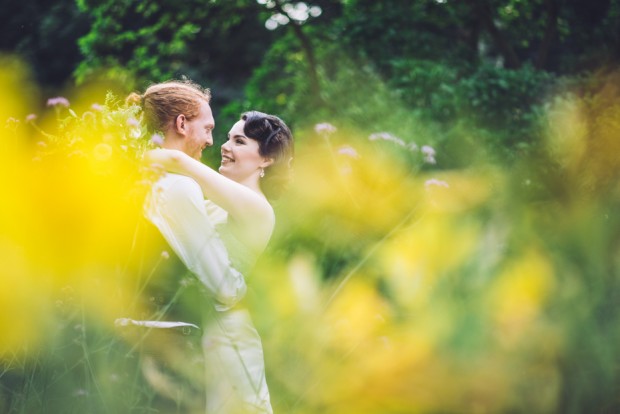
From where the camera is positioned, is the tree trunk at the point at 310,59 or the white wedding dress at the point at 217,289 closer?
the white wedding dress at the point at 217,289

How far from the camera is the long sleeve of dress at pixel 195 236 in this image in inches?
75.4

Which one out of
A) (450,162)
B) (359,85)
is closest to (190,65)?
(359,85)

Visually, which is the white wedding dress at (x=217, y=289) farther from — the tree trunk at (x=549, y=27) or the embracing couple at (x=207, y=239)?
the tree trunk at (x=549, y=27)

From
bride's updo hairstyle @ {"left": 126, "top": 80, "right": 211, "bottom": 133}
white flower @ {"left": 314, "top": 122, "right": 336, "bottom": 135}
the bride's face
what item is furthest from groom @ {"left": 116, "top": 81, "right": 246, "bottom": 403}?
white flower @ {"left": 314, "top": 122, "right": 336, "bottom": 135}

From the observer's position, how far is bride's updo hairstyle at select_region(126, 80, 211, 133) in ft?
7.00

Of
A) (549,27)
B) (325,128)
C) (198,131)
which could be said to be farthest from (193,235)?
(549,27)

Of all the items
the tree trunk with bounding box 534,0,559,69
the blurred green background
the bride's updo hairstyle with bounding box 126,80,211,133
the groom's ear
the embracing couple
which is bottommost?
the tree trunk with bounding box 534,0,559,69

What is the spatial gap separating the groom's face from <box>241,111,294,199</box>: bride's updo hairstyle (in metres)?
0.18

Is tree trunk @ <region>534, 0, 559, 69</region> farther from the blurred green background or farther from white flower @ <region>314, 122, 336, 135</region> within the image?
white flower @ <region>314, 122, 336, 135</region>

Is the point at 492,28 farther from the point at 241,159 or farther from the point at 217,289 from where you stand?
the point at 217,289

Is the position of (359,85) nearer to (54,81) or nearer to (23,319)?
(23,319)

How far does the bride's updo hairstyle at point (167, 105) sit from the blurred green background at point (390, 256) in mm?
89

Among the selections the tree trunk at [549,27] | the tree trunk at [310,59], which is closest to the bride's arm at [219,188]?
the tree trunk at [310,59]

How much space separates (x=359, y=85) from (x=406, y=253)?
18.3 ft
